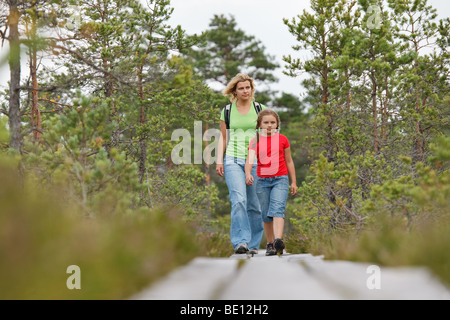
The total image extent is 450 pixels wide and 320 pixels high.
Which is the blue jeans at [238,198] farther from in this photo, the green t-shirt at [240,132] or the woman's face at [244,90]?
the woman's face at [244,90]

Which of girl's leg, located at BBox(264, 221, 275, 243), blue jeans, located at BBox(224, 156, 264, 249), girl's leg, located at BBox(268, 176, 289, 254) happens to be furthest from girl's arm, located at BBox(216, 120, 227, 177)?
girl's leg, located at BBox(264, 221, 275, 243)

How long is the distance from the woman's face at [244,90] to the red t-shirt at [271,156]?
1.88 feet

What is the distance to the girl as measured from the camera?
5.76 m

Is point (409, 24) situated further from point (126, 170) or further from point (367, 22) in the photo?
point (126, 170)

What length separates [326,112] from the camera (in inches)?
347

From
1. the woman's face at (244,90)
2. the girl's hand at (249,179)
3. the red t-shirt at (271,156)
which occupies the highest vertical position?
the woman's face at (244,90)

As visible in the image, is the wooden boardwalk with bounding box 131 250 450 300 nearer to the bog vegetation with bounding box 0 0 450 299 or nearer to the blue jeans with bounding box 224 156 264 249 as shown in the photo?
the bog vegetation with bounding box 0 0 450 299

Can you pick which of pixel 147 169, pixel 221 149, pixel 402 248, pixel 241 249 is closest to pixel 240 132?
pixel 221 149

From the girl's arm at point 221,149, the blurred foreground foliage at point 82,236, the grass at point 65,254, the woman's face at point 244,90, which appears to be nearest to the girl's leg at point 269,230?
the girl's arm at point 221,149

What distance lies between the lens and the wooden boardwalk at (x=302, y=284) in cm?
231

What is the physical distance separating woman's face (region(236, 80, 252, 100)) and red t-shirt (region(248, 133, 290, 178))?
572 millimetres

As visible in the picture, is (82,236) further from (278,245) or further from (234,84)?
(234,84)
